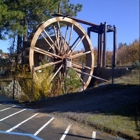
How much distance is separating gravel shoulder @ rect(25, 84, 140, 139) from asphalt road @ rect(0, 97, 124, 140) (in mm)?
318

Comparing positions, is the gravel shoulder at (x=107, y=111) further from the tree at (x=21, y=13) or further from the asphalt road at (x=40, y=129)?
the tree at (x=21, y=13)

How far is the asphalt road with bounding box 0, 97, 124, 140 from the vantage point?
612 cm

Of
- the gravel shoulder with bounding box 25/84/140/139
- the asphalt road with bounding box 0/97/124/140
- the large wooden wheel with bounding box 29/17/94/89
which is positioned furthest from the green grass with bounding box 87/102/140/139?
the large wooden wheel with bounding box 29/17/94/89

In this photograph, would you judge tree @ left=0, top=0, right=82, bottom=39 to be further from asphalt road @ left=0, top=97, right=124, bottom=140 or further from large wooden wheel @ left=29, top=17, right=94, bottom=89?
asphalt road @ left=0, top=97, right=124, bottom=140

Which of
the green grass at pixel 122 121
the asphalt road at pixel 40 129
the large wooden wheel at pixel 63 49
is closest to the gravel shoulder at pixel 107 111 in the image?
the green grass at pixel 122 121

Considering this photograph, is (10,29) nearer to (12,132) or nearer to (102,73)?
(102,73)

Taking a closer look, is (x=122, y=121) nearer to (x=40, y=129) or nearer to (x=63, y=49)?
(x=40, y=129)

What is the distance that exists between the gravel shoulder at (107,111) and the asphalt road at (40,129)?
32cm

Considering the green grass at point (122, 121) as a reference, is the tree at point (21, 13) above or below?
above

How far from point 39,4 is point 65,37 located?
3464 mm

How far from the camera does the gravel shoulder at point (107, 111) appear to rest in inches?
259

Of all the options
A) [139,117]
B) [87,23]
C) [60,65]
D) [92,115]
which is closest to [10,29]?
[60,65]

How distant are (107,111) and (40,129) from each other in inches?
93.1

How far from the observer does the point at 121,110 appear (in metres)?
7.88
